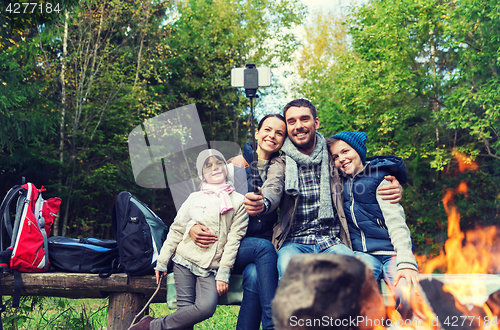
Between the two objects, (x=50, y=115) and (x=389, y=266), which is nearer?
(x=389, y=266)

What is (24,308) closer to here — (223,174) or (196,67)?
(223,174)

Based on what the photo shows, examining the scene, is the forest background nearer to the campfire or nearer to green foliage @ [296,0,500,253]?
green foliage @ [296,0,500,253]

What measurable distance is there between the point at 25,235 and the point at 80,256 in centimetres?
42

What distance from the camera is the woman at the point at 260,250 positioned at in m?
2.44

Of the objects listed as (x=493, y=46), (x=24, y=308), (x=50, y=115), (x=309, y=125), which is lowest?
(x=24, y=308)

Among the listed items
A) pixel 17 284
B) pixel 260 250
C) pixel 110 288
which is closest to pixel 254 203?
pixel 260 250

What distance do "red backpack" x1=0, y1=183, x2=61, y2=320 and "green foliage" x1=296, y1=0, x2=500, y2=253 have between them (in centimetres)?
905

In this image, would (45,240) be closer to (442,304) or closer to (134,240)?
(134,240)

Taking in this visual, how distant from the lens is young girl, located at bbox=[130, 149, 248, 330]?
2.54 meters

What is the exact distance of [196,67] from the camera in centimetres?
1596

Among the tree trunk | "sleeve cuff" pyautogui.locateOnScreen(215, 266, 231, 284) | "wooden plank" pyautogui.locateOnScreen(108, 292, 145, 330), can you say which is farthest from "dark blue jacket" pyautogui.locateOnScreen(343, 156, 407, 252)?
the tree trunk

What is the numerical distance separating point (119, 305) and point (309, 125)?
6.43 feet

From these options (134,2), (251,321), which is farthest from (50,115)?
(251,321)

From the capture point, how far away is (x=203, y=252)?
2646mm
